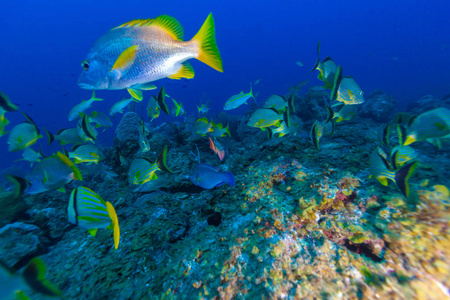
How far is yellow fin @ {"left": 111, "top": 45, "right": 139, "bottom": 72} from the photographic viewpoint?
171 cm

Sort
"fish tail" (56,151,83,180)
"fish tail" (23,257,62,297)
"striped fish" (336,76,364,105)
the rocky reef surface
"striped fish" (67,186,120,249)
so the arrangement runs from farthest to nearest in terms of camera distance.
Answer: "striped fish" (336,76,364,105), "fish tail" (56,151,83,180), "striped fish" (67,186,120,249), the rocky reef surface, "fish tail" (23,257,62,297)

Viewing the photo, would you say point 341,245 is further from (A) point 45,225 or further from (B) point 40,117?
(B) point 40,117

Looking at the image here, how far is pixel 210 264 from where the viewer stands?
5.13 feet

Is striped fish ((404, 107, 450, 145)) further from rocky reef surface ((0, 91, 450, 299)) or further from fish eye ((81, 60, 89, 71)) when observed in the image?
fish eye ((81, 60, 89, 71))

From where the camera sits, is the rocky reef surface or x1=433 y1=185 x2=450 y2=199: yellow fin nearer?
the rocky reef surface

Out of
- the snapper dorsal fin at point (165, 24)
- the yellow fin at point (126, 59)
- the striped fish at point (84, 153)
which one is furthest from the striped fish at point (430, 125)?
the striped fish at point (84, 153)

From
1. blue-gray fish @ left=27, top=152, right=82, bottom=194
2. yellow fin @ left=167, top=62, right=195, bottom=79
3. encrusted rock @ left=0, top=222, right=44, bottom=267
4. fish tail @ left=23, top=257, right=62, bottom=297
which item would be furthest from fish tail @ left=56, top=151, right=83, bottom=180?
yellow fin @ left=167, top=62, right=195, bottom=79

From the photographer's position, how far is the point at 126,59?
5.71 feet

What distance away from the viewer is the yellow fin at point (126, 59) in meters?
1.71

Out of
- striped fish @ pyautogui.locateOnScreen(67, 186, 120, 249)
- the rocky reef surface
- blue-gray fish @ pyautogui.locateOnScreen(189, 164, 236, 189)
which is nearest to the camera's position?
the rocky reef surface

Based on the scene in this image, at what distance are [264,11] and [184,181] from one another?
165m

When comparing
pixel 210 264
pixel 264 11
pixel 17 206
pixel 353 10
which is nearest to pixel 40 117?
pixel 17 206

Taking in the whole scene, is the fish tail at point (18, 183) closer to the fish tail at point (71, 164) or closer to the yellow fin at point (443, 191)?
the fish tail at point (71, 164)

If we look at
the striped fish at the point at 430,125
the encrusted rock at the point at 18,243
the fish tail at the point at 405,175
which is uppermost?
the striped fish at the point at 430,125
